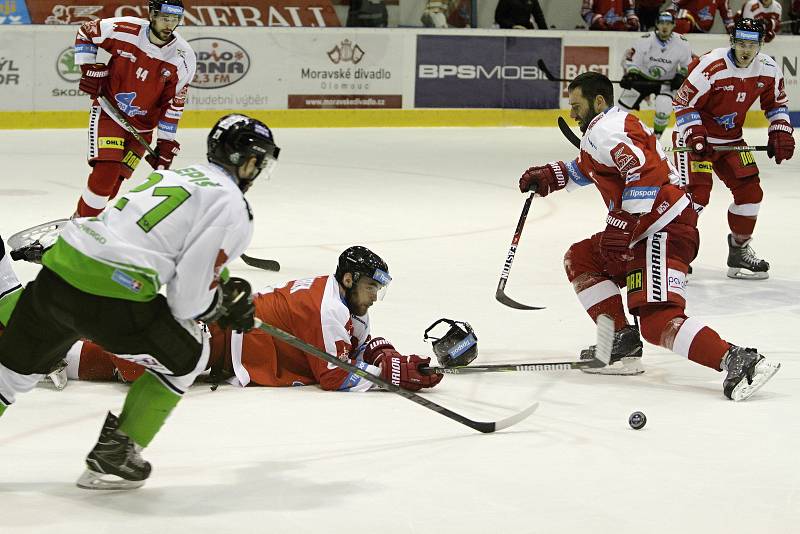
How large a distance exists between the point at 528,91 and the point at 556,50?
0.49 m

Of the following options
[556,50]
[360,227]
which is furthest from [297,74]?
[360,227]

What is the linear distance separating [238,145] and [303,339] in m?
1.16

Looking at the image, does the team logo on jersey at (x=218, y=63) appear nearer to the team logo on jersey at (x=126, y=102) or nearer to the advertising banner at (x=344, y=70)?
the advertising banner at (x=344, y=70)

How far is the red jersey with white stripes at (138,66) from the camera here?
21.6ft

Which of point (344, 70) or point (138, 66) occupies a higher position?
point (138, 66)

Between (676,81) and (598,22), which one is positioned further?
(598,22)

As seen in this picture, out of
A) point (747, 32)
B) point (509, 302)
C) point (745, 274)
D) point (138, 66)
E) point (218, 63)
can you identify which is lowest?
point (745, 274)

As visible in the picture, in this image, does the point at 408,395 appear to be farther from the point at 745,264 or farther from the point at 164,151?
the point at 745,264

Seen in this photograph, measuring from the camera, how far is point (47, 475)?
3.41 m

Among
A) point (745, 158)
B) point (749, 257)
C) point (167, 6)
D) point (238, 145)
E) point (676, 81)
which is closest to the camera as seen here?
point (238, 145)

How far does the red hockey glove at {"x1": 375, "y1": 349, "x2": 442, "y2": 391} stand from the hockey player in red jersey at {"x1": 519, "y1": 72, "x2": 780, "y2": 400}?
782 millimetres

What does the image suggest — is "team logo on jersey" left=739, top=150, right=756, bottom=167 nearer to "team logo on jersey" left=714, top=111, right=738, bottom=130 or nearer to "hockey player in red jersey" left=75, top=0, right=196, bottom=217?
"team logo on jersey" left=714, top=111, right=738, bottom=130

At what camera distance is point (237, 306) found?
3.21 metres

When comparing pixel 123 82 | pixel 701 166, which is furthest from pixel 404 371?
pixel 701 166
